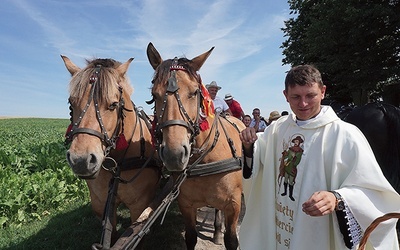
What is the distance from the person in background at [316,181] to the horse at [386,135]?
6.59 feet

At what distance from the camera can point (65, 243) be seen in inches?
169

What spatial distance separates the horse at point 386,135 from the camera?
3.29m

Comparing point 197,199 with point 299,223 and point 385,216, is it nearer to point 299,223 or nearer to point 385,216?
point 299,223

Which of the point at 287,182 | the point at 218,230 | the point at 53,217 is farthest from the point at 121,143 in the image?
the point at 53,217

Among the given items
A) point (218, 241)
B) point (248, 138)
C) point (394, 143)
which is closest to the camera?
point (248, 138)

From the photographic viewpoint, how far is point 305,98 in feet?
5.47

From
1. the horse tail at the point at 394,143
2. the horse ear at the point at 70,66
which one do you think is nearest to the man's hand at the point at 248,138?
the horse ear at the point at 70,66

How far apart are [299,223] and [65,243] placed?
12.9 ft

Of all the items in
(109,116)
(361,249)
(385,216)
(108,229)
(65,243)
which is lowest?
(65,243)

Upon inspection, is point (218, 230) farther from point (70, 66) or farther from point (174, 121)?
point (70, 66)

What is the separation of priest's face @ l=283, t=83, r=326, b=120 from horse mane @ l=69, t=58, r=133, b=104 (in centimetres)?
146

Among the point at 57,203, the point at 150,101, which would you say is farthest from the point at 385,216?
the point at 57,203

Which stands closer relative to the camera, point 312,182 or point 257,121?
point 312,182

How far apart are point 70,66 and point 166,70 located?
3.63ft
